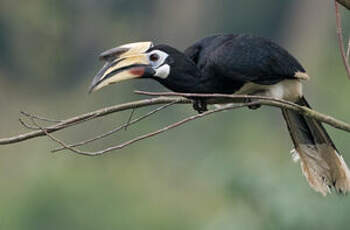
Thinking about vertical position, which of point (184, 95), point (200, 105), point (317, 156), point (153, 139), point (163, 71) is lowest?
point (153, 139)

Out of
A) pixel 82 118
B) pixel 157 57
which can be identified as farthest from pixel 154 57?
pixel 82 118

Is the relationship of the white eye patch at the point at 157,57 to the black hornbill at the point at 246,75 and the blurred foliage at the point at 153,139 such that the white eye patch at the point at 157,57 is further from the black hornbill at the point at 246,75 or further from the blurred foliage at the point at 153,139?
the blurred foliage at the point at 153,139

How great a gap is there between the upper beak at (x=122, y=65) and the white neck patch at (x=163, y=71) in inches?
2.1

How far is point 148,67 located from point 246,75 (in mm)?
372

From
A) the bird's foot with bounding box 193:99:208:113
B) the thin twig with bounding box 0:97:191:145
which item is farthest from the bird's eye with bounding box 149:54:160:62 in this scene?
the thin twig with bounding box 0:97:191:145

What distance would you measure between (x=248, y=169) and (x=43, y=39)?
7.53m

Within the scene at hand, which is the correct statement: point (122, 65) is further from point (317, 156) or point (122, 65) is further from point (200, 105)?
point (317, 156)

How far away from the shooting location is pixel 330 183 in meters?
4.45

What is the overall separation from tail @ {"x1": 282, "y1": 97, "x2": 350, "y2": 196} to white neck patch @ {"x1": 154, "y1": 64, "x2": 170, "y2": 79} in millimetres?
551

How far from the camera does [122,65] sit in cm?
409

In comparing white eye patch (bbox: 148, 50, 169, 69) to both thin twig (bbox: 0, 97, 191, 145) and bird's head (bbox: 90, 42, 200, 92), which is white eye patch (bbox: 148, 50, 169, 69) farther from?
thin twig (bbox: 0, 97, 191, 145)

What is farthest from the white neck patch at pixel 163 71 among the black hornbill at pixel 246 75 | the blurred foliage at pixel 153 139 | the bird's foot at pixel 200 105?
the blurred foliage at pixel 153 139

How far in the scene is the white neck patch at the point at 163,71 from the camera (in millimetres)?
4273

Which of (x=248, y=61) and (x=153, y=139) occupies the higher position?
(x=248, y=61)
